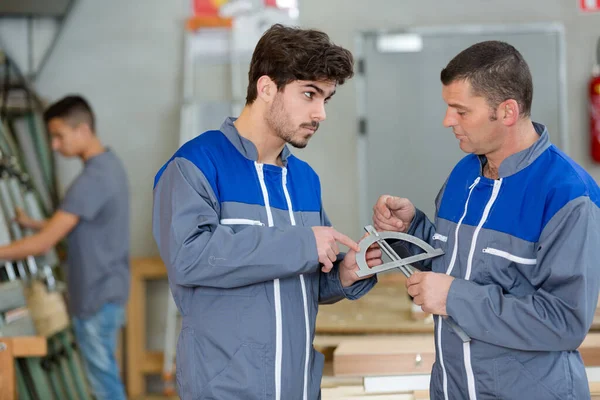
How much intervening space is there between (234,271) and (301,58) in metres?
0.51

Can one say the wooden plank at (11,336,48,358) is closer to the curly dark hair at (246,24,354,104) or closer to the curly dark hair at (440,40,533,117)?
the curly dark hair at (246,24,354,104)

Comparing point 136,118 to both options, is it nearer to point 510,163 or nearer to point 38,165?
point 38,165

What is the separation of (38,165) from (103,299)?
1324 millimetres

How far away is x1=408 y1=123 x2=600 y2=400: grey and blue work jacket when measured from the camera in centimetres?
157

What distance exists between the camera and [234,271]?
1.65m

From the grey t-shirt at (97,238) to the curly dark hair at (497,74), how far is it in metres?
2.25

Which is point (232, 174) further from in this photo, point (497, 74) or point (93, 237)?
point (93, 237)

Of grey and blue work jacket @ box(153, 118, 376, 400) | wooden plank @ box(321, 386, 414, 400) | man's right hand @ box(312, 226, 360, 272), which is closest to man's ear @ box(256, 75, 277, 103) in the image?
grey and blue work jacket @ box(153, 118, 376, 400)

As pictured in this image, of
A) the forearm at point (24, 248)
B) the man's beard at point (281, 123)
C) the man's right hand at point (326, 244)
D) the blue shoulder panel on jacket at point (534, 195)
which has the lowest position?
the forearm at point (24, 248)

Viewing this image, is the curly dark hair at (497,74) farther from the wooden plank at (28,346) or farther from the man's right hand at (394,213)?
the wooden plank at (28,346)

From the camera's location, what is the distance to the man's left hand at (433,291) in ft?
5.49

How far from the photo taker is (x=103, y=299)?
Answer: 3.56 m

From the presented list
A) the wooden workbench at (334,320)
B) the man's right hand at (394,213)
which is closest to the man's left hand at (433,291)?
the man's right hand at (394,213)

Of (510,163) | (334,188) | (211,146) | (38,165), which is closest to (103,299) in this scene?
(38,165)
